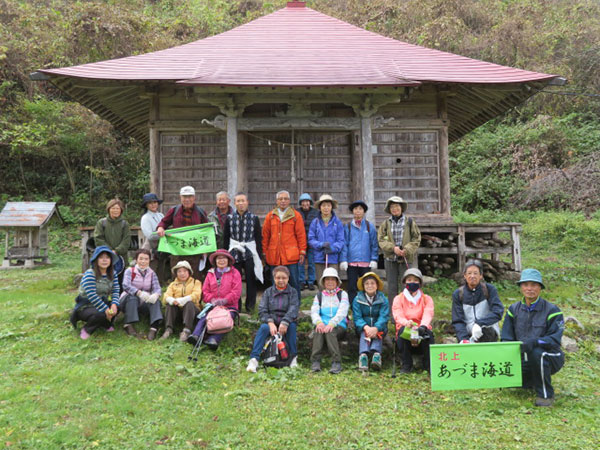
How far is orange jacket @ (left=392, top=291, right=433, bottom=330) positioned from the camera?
195 inches

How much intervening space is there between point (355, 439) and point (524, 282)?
2.25 metres

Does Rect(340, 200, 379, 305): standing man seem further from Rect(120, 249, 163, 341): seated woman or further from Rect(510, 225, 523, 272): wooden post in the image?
Rect(510, 225, 523, 272): wooden post

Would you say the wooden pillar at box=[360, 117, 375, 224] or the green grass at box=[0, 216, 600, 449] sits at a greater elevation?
the wooden pillar at box=[360, 117, 375, 224]

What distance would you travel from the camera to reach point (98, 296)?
18.1ft

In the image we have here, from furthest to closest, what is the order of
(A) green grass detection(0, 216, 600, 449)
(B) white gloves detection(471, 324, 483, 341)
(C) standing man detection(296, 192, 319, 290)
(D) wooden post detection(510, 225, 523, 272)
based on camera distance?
1. (D) wooden post detection(510, 225, 523, 272)
2. (C) standing man detection(296, 192, 319, 290)
3. (B) white gloves detection(471, 324, 483, 341)
4. (A) green grass detection(0, 216, 600, 449)

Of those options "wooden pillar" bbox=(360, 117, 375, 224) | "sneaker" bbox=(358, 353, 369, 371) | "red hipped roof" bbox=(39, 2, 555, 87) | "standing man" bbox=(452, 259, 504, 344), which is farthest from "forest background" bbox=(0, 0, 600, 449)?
"red hipped roof" bbox=(39, 2, 555, 87)

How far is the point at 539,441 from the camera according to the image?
3.37 meters

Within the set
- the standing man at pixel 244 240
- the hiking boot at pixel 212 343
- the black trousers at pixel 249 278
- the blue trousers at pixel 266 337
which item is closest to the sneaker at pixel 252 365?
the blue trousers at pixel 266 337

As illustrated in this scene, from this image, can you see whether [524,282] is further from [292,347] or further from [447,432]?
[292,347]

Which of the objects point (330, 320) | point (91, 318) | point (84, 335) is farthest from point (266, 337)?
point (84, 335)

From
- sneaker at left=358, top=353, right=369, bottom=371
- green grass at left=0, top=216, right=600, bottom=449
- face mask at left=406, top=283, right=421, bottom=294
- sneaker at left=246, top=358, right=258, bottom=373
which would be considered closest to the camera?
green grass at left=0, top=216, right=600, bottom=449

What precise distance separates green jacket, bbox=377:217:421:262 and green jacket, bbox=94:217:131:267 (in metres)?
3.77

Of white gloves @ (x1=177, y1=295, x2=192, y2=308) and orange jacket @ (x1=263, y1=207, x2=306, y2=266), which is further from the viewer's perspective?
orange jacket @ (x1=263, y1=207, x2=306, y2=266)

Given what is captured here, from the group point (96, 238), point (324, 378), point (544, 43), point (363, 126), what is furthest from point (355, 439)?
point (544, 43)
